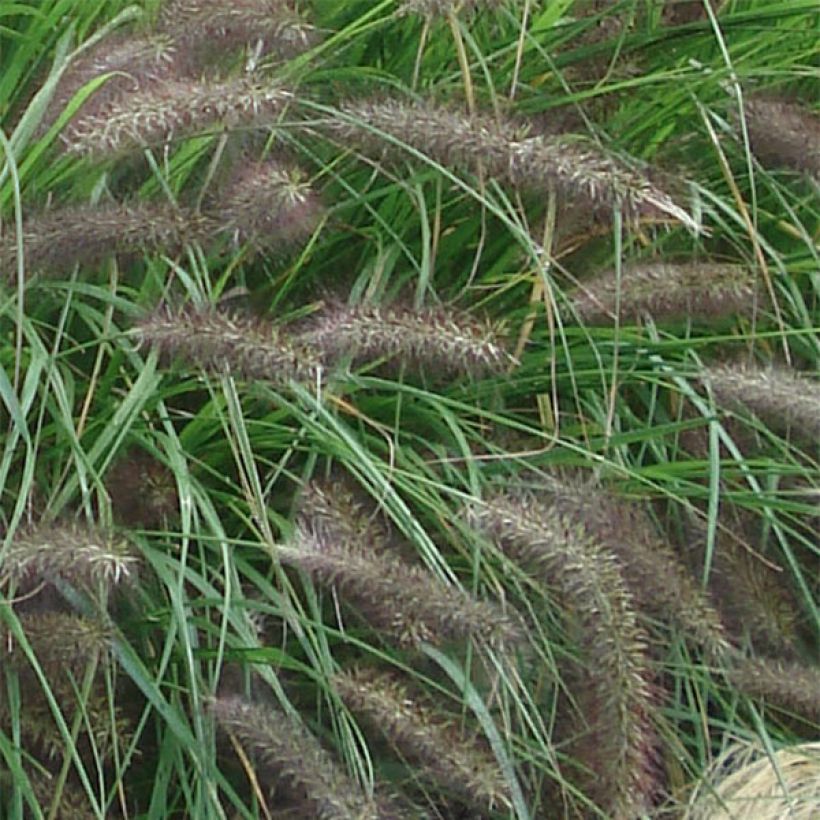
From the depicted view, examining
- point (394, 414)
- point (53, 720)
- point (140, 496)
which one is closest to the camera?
point (53, 720)

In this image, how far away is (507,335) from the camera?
5.42 ft

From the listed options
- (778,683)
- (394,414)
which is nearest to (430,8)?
(394,414)

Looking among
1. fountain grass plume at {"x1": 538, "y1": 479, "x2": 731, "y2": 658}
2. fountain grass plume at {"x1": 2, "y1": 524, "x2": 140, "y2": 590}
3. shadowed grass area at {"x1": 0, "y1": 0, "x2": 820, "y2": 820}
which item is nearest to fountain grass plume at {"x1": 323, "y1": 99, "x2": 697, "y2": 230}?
shadowed grass area at {"x1": 0, "y1": 0, "x2": 820, "y2": 820}

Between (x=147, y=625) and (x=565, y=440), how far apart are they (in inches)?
16.5

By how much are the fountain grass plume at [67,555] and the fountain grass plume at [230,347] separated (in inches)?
6.1

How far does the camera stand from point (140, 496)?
5.07 feet

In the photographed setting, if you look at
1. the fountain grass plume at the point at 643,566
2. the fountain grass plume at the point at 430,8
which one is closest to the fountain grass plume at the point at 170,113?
the fountain grass plume at the point at 430,8

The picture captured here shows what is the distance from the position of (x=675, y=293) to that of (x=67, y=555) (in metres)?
0.58

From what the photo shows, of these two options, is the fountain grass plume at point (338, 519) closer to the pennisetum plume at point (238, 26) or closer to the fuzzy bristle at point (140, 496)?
the fuzzy bristle at point (140, 496)

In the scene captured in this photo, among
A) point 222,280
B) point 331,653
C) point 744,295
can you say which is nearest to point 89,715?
point 331,653

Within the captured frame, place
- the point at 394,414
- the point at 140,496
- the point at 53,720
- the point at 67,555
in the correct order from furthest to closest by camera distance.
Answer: the point at 394,414 → the point at 140,496 → the point at 53,720 → the point at 67,555

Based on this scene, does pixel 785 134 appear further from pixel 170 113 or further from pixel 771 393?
pixel 170 113

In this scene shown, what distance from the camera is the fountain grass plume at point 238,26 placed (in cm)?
143

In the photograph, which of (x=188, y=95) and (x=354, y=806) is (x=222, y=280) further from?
(x=354, y=806)
